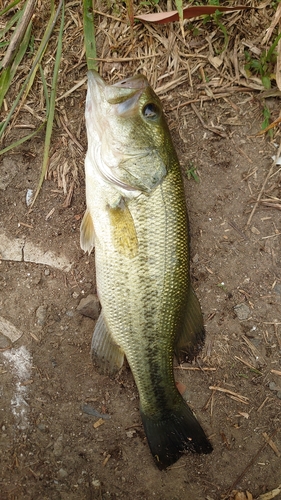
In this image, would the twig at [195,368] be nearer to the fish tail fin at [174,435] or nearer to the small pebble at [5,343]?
the fish tail fin at [174,435]

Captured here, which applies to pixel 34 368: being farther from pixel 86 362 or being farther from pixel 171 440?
pixel 171 440

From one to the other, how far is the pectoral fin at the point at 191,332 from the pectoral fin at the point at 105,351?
432mm

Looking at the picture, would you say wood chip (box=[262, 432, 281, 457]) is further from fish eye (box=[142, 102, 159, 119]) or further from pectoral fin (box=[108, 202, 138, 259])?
fish eye (box=[142, 102, 159, 119])

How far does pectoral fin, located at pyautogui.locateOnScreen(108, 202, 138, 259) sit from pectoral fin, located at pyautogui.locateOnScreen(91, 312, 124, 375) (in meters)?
0.57

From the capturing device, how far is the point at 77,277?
3354 mm

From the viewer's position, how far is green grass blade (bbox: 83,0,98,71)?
3240 millimetres

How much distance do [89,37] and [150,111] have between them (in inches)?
→ 36.6

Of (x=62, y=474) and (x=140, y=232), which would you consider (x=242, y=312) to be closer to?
(x=140, y=232)

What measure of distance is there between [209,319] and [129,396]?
2.75 ft

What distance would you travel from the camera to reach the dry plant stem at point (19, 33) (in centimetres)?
329

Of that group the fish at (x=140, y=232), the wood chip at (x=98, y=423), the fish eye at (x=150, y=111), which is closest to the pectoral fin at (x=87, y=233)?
the fish at (x=140, y=232)

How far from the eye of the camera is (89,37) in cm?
326

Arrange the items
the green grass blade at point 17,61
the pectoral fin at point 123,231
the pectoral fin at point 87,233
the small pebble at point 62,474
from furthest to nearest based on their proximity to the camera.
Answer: the green grass blade at point 17,61 → the small pebble at point 62,474 → the pectoral fin at point 87,233 → the pectoral fin at point 123,231

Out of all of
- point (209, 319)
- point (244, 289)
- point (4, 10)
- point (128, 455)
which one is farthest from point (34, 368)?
point (4, 10)
